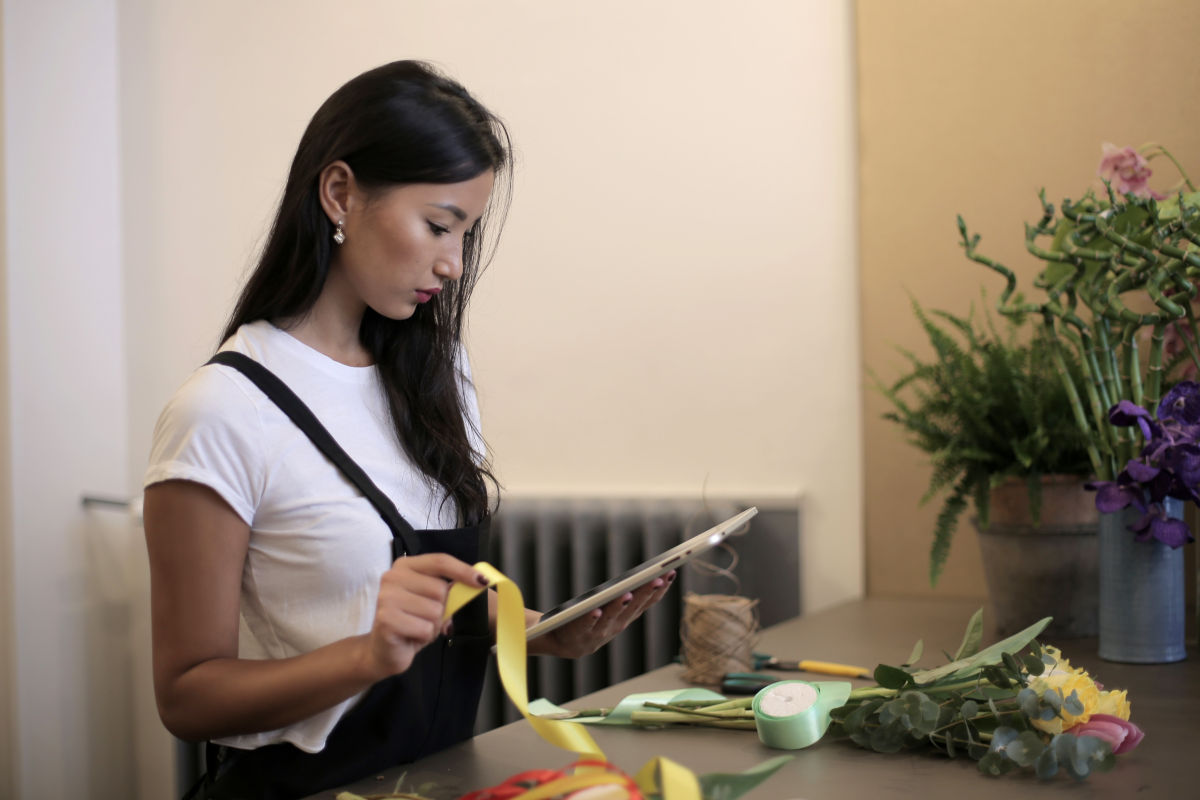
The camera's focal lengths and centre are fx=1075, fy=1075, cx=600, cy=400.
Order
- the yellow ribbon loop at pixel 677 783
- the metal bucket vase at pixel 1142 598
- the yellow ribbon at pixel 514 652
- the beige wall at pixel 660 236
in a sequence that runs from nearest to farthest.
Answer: the yellow ribbon loop at pixel 677 783
the yellow ribbon at pixel 514 652
the metal bucket vase at pixel 1142 598
the beige wall at pixel 660 236

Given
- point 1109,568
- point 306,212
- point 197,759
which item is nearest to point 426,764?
point 306,212

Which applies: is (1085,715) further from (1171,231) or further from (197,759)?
(197,759)

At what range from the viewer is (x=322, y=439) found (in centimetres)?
109

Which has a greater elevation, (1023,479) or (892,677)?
(1023,479)

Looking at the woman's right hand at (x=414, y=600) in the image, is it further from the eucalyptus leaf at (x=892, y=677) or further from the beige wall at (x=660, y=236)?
the beige wall at (x=660, y=236)

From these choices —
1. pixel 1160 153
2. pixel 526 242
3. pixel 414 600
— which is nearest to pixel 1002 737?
pixel 414 600

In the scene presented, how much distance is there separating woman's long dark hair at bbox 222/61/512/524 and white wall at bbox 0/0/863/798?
889 mm

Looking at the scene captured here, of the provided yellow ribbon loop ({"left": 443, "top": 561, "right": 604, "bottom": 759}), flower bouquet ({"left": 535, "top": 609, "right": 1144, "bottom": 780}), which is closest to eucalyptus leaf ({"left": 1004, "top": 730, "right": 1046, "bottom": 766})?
flower bouquet ({"left": 535, "top": 609, "right": 1144, "bottom": 780})

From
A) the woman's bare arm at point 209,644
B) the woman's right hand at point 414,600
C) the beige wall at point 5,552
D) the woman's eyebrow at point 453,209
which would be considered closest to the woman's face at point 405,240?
the woman's eyebrow at point 453,209

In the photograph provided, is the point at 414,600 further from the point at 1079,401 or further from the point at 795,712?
the point at 1079,401

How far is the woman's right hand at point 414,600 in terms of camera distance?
2.77ft

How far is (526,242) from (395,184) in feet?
3.94

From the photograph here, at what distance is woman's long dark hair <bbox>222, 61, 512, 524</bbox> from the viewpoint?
44.4 inches

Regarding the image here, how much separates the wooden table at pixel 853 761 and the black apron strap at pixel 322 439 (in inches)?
8.6
